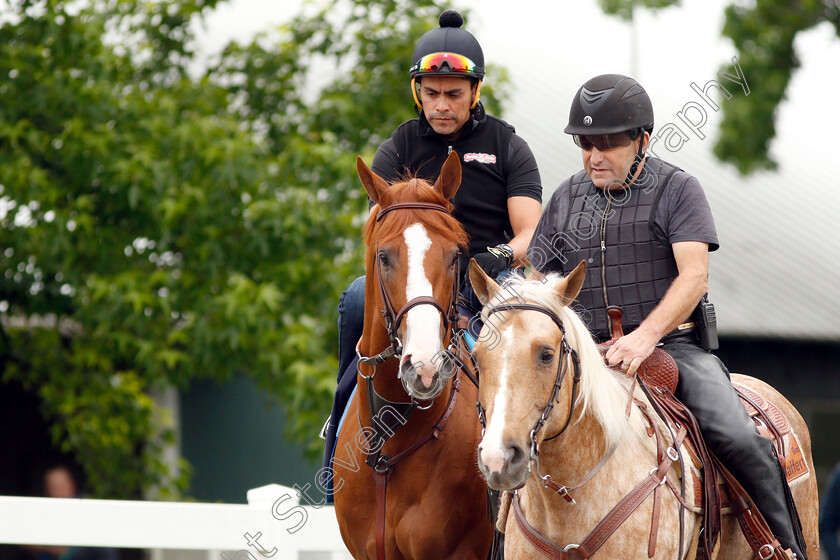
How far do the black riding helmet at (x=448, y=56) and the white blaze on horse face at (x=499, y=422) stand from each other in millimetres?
1821

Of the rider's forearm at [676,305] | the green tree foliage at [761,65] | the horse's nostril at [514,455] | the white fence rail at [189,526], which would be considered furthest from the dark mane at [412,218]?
the green tree foliage at [761,65]

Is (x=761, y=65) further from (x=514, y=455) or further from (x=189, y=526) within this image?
(x=514, y=455)

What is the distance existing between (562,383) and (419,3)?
22.5 ft

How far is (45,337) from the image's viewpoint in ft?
31.6

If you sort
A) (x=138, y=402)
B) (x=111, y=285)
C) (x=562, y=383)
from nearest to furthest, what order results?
(x=562, y=383), (x=111, y=285), (x=138, y=402)

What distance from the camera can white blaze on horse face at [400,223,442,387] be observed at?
3846mm

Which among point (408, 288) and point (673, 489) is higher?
point (408, 288)

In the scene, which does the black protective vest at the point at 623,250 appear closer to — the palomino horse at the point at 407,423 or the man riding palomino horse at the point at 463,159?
the man riding palomino horse at the point at 463,159

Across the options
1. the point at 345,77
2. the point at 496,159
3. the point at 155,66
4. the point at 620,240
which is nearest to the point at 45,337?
the point at 155,66

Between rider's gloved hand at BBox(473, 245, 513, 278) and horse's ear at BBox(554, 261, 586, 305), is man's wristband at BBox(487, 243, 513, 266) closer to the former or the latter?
rider's gloved hand at BBox(473, 245, 513, 278)

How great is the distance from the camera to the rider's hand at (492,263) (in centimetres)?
482

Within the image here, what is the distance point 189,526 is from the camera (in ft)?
18.0

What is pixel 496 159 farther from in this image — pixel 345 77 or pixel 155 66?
pixel 155 66

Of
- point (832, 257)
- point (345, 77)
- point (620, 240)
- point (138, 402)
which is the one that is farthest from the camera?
point (832, 257)
